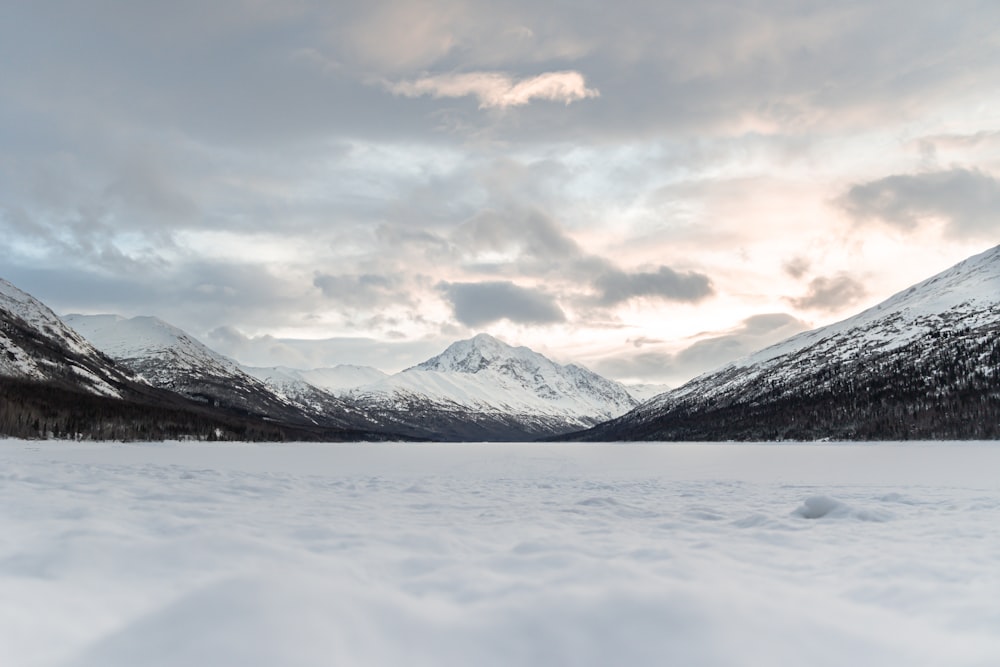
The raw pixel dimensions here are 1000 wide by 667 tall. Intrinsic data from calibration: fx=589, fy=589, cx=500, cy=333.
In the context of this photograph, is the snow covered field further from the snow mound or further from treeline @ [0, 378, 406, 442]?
treeline @ [0, 378, 406, 442]

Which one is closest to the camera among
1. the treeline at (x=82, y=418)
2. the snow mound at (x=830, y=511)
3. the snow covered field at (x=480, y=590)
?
the snow covered field at (x=480, y=590)

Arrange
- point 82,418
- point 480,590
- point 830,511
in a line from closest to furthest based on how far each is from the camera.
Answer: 1. point 480,590
2. point 830,511
3. point 82,418

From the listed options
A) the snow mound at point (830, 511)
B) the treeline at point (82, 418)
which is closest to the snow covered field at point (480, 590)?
the snow mound at point (830, 511)

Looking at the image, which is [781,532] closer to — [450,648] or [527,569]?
[527,569]

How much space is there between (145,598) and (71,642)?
1.53m

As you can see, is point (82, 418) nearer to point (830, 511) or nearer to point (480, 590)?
point (830, 511)

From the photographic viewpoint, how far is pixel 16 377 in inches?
7283

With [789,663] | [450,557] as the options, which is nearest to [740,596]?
[789,663]

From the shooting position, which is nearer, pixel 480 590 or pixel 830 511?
pixel 480 590

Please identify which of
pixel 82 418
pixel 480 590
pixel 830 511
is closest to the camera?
pixel 480 590

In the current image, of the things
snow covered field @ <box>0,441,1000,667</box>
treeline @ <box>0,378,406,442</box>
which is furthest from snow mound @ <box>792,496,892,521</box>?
treeline @ <box>0,378,406,442</box>

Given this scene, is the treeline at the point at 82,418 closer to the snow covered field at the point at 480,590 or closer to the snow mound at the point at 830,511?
the snow covered field at the point at 480,590

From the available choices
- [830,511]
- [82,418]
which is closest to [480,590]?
[830,511]

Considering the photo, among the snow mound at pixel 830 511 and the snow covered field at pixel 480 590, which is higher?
the snow covered field at pixel 480 590
